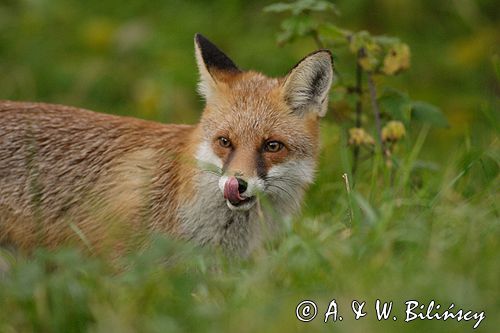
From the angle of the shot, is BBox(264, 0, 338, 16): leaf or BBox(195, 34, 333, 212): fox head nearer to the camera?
BBox(195, 34, 333, 212): fox head

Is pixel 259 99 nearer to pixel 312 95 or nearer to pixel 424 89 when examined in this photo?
pixel 312 95

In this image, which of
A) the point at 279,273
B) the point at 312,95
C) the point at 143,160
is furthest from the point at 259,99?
the point at 279,273

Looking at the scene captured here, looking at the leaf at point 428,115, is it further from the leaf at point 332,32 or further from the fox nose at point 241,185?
the fox nose at point 241,185

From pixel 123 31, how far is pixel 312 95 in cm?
568

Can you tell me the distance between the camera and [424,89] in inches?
435

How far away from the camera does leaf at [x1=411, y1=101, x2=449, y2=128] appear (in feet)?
21.9

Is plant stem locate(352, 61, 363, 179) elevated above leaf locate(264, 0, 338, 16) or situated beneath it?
situated beneath

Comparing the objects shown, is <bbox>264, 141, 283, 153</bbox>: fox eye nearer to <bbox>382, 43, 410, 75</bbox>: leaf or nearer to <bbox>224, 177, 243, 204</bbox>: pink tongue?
<bbox>224, 177, 243, 204</bbox>: pink tongue

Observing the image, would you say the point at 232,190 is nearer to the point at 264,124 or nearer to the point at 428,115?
the point at 264,124

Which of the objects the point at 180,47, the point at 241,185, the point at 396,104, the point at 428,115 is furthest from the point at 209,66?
the point at 180,47

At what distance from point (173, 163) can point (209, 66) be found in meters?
0.67

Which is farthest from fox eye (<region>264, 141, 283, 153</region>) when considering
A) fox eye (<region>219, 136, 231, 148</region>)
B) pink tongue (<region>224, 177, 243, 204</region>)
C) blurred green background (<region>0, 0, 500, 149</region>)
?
blurred green background (<region>0, 0, 500, 149</region>)

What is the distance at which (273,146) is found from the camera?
5.65 metres

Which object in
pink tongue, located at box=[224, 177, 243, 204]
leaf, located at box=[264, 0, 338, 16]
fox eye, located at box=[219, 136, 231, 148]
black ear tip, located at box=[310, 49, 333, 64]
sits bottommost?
pink tongue, located at box=[224, 177, 243, 204]
